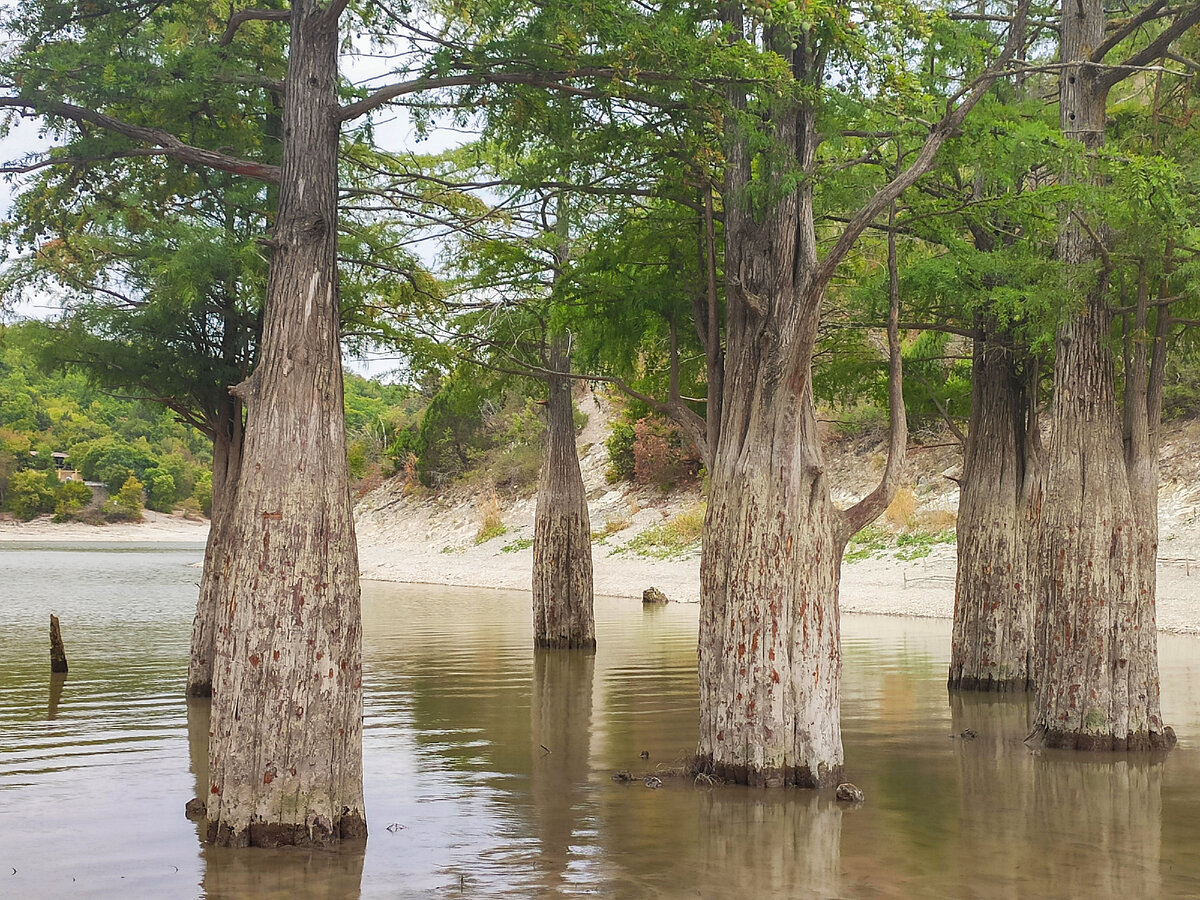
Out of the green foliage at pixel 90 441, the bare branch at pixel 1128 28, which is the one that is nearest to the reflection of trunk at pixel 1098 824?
the bare branch at pixel 1128 28

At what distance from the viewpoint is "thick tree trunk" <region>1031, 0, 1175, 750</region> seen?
37.8ft

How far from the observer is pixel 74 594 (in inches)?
1441

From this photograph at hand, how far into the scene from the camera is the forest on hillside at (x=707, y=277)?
27.0ft

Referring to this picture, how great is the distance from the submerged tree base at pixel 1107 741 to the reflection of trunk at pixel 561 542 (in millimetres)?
9732

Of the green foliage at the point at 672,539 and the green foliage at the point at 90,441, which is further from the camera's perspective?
the green foliage at the point at 90,441

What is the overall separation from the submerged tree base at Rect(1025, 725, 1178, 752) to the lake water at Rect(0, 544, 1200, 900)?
0.71 feet

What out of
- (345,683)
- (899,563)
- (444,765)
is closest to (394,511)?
(899,563)

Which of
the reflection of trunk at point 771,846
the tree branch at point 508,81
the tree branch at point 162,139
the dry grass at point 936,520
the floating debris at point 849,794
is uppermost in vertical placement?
the tree branch at point 508,81

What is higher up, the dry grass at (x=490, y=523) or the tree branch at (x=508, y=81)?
the tree branch at (x=508, y=81)

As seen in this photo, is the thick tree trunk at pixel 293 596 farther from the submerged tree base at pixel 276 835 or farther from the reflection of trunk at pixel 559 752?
the reflection of trunk at pixel 559 752

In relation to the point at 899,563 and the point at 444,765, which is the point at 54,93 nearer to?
the point at 444,765

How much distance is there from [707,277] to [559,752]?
5.13 meters

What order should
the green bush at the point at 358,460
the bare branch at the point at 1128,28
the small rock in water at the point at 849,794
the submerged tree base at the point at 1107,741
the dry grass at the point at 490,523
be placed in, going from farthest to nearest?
the green bush at the point at 358,460 → the dry grass at the point at 490,523 → the bare branch at the point at 1128,28 → the submerged tree base at the point at 1107,741 → the small rock in water at the point at 849,794

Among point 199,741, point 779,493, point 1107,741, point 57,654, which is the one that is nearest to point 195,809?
point 199,741
